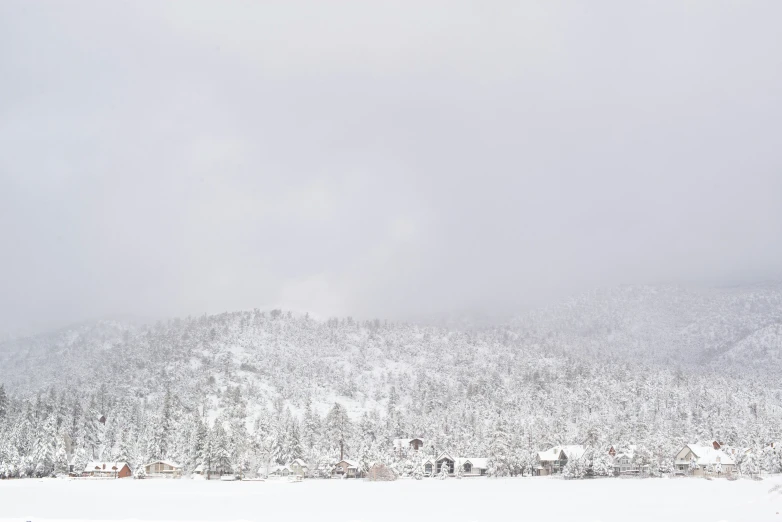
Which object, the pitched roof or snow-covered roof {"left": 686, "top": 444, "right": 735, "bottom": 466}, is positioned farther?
snow-covered roof {"left": 686, "top": 444, "right": 735, "bottom": 466}

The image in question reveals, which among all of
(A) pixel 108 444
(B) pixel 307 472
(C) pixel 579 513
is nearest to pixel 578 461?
(B) pixel 307 472

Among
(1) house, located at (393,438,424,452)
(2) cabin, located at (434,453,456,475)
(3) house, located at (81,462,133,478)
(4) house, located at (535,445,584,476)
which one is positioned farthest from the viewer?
(1) house, located at (393,438,424,452)

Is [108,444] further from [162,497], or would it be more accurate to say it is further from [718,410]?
[718,410]

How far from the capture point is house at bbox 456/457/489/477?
13400 centimetres

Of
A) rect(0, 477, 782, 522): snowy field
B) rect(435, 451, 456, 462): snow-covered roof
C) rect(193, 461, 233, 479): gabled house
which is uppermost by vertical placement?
rect(435, 451, 456, 462): snow-covered roof

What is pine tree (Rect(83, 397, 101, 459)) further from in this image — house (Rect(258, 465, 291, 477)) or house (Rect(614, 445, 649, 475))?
house (Rect(614, 445, 649, 475))

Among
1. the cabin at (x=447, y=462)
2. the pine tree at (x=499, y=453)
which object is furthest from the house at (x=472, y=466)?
the pine tree at (x=499, y=453)

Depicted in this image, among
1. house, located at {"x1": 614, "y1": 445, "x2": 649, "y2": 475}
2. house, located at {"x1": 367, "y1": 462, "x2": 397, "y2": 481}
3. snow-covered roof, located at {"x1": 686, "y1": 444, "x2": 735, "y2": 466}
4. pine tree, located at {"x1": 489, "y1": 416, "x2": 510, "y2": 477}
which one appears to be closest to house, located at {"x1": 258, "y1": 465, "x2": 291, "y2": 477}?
house, located at {"x1": 367, "y1": 462, "x2": 397, "y2": 481}

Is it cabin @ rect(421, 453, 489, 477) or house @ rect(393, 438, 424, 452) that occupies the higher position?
house @ rect(393, 438, 424, 452)

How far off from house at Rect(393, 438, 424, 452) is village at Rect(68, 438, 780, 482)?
64 centimetres

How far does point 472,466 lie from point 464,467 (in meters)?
2.86

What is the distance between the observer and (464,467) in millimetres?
138375

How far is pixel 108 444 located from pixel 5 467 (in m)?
46.8

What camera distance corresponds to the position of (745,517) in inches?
1783
